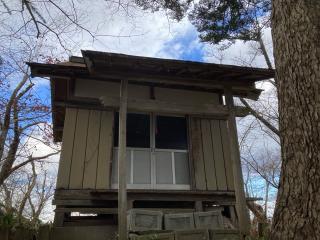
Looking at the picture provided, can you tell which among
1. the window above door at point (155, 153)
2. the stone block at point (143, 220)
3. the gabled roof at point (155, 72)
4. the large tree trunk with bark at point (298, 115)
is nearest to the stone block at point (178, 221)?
the stone block at point (143, 220)

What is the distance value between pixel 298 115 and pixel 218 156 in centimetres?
601

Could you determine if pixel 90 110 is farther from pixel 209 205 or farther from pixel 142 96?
pixel 209 205

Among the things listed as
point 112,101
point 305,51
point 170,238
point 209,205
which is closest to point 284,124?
point 305,51

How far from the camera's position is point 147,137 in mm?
8492

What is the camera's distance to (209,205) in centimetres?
838

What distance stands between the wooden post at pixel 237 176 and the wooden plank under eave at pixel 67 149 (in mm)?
3647

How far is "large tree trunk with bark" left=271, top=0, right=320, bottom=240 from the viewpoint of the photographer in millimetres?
2510

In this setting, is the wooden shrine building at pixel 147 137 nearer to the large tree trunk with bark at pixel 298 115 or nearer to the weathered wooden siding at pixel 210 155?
the weathered wooden siding at pixel 210 155

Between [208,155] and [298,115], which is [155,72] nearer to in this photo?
[208,155]

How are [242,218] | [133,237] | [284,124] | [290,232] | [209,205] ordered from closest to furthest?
[290,232], [284,124], [133,237], [242,218], [209,205]

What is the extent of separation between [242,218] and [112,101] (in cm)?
343

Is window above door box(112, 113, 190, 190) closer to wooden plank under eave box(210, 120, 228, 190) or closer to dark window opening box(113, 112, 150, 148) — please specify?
dark window opening box(113, 112, 150, 148)

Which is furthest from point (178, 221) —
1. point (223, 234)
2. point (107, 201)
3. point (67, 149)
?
point (67, 149)

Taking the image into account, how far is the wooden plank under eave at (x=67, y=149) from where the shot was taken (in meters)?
7.63
